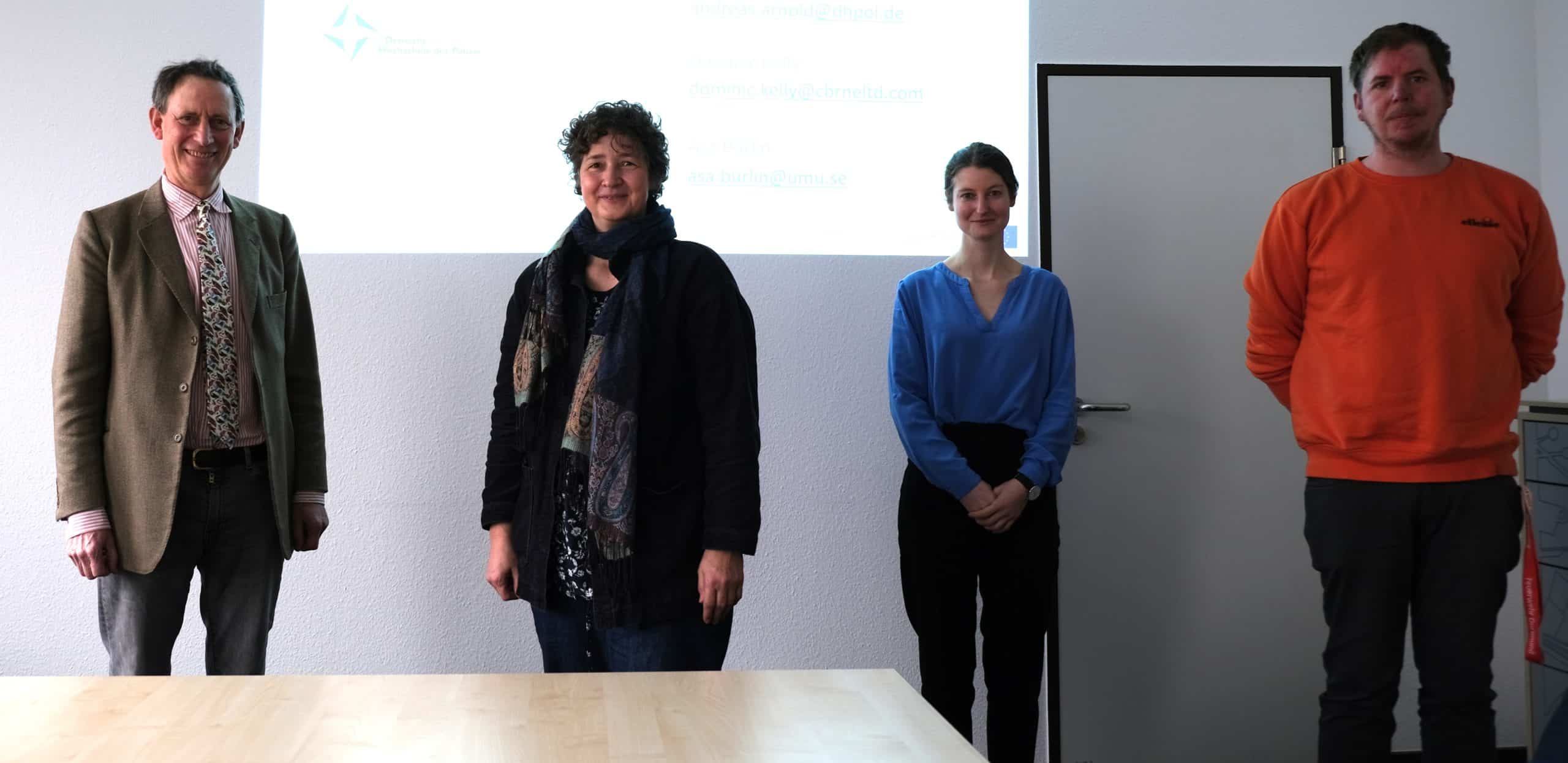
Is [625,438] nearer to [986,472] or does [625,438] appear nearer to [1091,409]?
[986,472]

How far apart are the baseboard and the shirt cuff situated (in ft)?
10.4

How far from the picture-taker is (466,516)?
9.50 feet

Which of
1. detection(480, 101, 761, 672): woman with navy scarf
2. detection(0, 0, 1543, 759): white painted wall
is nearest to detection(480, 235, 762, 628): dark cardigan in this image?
detection(480, 101, 761, 672): woman with navy scarf

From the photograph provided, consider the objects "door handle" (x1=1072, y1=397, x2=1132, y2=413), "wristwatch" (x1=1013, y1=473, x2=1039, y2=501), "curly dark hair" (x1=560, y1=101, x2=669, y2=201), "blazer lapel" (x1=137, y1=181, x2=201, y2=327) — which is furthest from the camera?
"door handle" (x1=1072, y1=397, x2=1132, y2=413)

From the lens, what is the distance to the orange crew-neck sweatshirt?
203 centimetres

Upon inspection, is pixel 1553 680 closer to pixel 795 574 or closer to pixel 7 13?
pixel 795 574

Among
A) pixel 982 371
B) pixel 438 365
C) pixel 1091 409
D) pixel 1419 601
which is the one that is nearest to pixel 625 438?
pixel 982 371

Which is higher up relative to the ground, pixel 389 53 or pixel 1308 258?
pixel 389 53

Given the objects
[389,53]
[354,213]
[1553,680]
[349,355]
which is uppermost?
[389,53]

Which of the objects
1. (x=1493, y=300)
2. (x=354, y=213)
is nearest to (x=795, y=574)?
(x=354, y=213)

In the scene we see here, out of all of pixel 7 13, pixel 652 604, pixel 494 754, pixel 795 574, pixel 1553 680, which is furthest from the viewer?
pixel 795 574

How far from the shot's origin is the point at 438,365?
2.88 meters

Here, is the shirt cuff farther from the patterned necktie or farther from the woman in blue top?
the woman in blue top

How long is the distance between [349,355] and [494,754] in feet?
6.64
